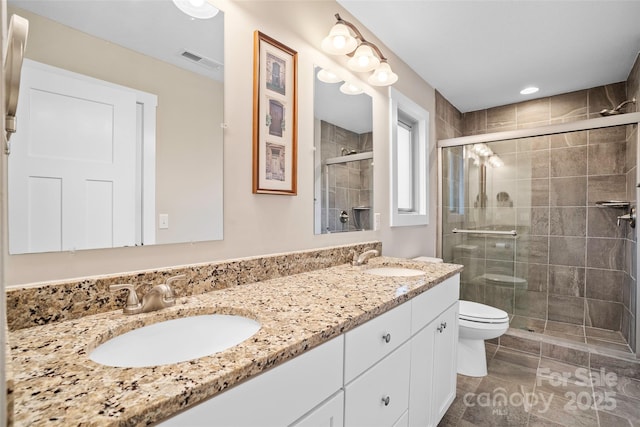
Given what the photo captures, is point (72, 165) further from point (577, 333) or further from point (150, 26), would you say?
point (577, 333)

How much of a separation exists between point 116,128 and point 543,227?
349 centimetres

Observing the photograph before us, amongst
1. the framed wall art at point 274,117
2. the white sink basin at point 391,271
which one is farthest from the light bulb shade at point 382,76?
the white sink basin at point 391,271

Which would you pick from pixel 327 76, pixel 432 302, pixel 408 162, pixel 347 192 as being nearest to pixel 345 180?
pixel 347 192

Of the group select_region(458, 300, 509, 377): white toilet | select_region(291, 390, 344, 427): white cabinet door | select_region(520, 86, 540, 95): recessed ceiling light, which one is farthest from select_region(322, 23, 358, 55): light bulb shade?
select_region(520, 86, 540, 95): recessed ceiling light

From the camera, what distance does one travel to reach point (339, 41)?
1.65 m

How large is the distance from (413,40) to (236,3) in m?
1.37

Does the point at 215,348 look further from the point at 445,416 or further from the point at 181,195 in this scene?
the point at 445,416

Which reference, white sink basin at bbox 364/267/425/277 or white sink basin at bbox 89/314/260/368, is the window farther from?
white sink basin at bbox 89/314/260/368

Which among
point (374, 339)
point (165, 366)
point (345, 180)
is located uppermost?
point (345, 180)

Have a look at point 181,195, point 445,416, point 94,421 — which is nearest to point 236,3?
point 181,195

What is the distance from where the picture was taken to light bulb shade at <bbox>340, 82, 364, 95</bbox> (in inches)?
73.5

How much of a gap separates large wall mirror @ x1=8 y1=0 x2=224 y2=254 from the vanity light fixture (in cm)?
63

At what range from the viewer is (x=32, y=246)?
31.8 inches

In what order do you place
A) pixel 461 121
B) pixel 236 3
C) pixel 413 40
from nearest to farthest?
pixel 236 3 → pixel 413 40 → pixel 461 121
